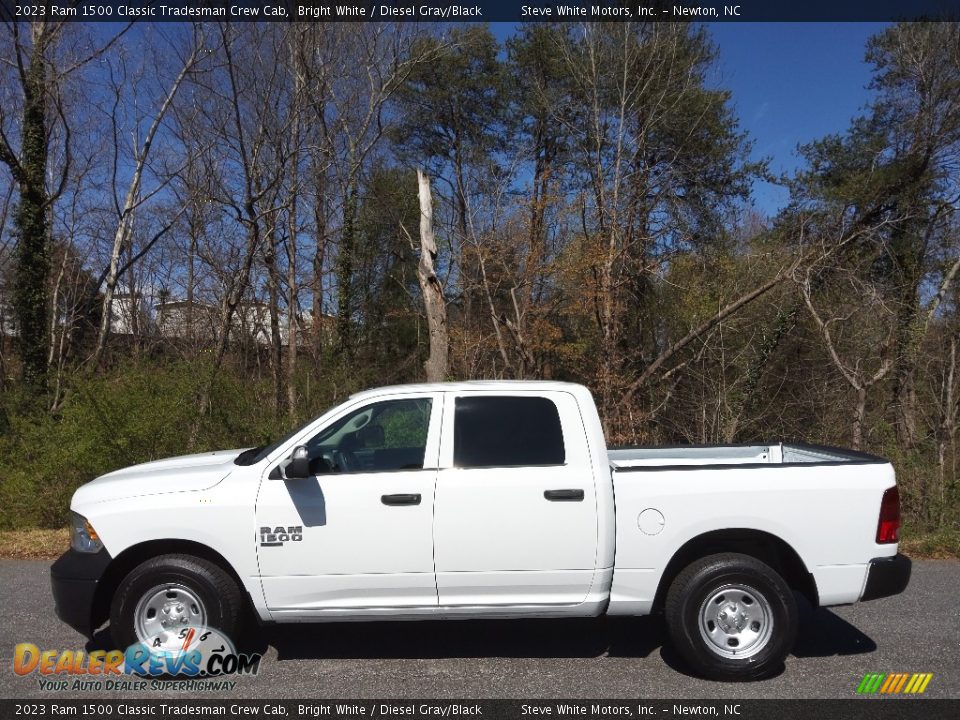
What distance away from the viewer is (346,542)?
4691 millimetres

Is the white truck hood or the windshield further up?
A: the windshield

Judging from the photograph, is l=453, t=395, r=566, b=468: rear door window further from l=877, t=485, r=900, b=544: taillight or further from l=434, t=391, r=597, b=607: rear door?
l=877, t=485, r=900, b=544: taillight

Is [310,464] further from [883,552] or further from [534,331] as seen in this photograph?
[534,331]

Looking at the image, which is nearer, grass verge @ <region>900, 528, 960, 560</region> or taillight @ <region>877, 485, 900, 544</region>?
taillight @ <region>877, 485, 900, 544</region>

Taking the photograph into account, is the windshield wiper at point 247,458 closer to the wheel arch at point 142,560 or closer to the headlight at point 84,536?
the wheel arch at point 142,560

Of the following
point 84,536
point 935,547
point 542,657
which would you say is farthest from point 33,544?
point 935,547

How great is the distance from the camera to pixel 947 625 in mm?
5715

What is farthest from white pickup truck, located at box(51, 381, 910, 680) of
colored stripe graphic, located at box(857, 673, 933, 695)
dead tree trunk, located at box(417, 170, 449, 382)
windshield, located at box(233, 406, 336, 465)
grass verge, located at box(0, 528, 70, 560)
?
dead tree trunk, located at box(417, 170, 449, 382)

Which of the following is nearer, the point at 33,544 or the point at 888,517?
the point at 888,517

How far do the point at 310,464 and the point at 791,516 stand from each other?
301 cm

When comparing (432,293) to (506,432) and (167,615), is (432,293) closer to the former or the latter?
(506,432)

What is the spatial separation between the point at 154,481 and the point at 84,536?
1.76 ft

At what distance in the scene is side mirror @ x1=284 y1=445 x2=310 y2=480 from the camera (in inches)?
183

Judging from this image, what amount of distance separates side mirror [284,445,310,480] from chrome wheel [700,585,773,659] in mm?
2595
